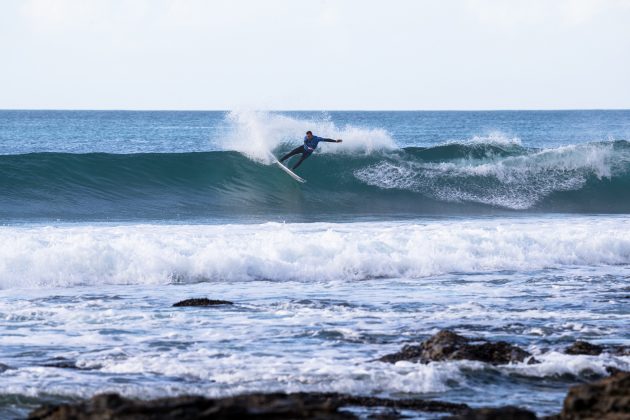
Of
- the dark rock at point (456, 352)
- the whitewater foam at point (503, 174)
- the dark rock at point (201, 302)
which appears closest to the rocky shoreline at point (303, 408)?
the dark rock at point (456, 352)

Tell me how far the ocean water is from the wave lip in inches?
1.5

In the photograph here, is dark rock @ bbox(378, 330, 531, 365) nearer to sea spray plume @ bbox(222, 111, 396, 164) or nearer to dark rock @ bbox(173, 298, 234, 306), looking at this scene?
dark rock @ bbox(173, 298, 234, 306)

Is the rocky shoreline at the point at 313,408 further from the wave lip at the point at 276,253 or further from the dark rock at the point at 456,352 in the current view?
the wave lip at the point at 276,253

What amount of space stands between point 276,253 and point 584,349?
263 inches

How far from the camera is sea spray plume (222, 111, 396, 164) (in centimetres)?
2809

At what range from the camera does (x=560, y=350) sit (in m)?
8.51

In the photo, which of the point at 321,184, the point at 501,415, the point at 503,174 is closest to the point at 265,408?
the point at 501,415

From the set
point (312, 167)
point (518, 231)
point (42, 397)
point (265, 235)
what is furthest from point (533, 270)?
point (312, 167)

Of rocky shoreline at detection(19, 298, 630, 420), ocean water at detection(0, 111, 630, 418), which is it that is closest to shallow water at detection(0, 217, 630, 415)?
ocean water at detection(0, 111, 630, 418)

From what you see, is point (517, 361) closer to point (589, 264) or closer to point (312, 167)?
point (589, 264)

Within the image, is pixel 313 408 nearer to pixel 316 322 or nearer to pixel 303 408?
pixel 303 408

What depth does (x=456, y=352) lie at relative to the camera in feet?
26.5

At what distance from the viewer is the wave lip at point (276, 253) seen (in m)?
13.3

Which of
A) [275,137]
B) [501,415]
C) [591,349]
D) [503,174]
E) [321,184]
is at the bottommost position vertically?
[591,349]
